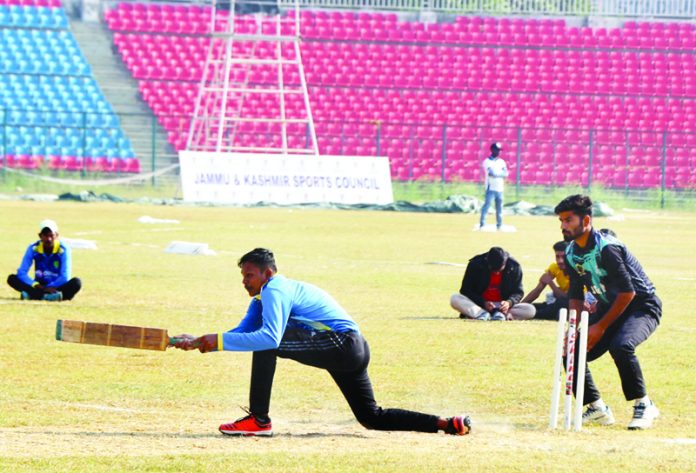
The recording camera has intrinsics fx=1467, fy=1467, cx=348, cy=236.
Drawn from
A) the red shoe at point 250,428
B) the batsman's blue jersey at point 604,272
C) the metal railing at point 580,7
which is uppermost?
the metal railing at point 580,7

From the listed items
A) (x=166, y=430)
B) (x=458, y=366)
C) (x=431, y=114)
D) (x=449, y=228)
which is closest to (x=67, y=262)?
(x=458, y=366)

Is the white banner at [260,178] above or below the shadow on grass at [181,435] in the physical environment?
below

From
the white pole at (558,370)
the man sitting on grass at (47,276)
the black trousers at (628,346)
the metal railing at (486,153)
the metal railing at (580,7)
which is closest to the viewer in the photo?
the white pole at (558,370)

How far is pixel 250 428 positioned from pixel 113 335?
1125 millimetres

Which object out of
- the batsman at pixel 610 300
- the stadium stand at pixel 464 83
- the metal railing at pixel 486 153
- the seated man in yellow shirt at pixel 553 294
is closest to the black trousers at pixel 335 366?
the batsman at pixel 610 300

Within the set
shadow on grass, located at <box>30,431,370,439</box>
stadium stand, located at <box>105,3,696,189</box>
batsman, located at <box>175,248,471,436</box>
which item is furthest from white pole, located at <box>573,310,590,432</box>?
stadium stand, located at <box>105,3,696,189</box>

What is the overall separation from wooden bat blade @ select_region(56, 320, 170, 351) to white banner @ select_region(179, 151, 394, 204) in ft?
120

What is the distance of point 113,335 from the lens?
31.6ft

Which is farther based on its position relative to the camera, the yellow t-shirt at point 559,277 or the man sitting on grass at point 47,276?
the man sitting on grass at point 47,276

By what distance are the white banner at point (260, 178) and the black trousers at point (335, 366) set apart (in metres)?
36.2

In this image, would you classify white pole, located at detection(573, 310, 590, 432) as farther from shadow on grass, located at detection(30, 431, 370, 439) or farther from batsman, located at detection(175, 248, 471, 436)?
shadow on grass, located at detection(30, 431, 370, 439)

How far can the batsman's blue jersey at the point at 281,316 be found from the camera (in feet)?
31.4

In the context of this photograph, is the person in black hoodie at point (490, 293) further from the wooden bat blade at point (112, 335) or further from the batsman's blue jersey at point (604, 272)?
the wooden bat blade at point (112, 335)

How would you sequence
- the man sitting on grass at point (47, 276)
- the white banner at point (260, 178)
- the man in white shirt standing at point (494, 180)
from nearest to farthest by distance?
1. the man sitting on grass at point (47, 276)
2. the man in white shirt standing at point (494, 180)
3. the white banner at point (260, 178)
